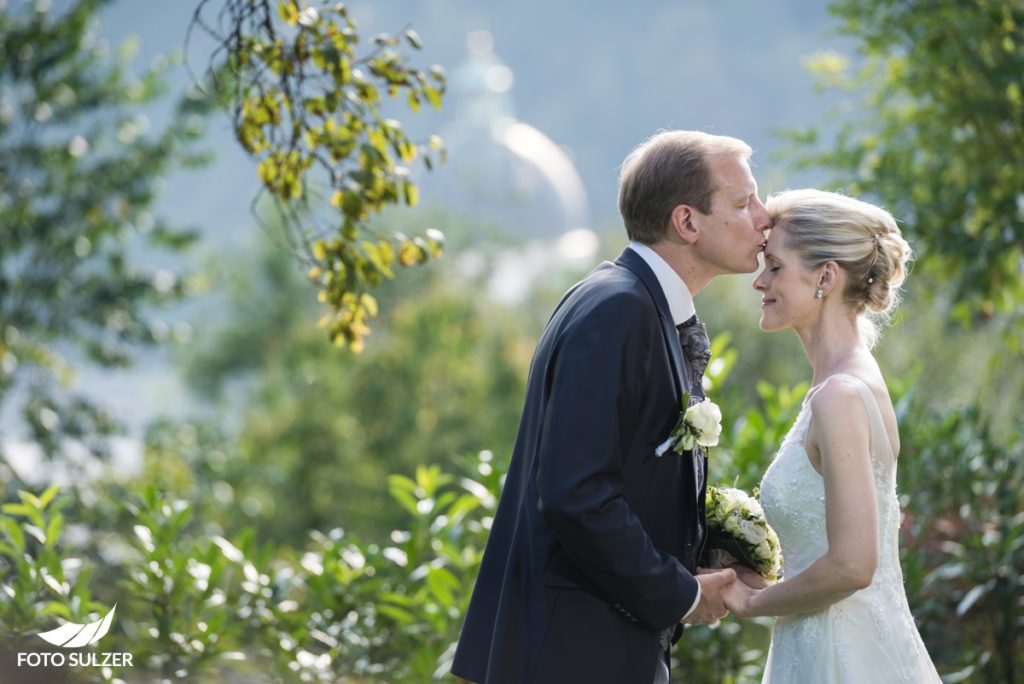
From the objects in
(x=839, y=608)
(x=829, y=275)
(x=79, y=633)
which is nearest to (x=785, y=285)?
(x=829, y=275)

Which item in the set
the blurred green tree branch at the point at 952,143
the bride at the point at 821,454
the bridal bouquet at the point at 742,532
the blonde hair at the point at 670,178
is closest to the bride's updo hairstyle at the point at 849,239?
the bride at the point at 821,454

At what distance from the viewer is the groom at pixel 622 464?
2.63 m

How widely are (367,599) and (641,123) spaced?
105 metres

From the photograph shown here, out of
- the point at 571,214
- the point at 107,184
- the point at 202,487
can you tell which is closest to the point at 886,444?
the point at 107,184

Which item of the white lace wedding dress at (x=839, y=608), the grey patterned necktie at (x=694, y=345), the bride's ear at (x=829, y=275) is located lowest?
the white lace wedding dress at (x=839, y=608)

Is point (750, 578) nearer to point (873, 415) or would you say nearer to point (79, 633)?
point (873, 415)

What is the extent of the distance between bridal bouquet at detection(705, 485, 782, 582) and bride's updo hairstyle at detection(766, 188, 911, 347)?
1.93 feet

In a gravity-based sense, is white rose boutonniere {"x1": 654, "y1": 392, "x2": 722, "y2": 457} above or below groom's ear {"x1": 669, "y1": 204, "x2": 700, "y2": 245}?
below

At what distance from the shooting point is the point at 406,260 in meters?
4.42

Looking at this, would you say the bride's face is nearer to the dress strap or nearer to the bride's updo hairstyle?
the bride's updo hairstyle

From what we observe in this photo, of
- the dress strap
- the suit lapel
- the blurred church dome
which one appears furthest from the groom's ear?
the blurred church dome

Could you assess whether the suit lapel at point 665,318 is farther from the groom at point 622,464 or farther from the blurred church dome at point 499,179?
the blurred church dome at point 499,179

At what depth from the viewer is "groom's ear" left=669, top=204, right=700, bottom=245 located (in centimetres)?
296

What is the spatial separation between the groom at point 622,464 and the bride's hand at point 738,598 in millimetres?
28
